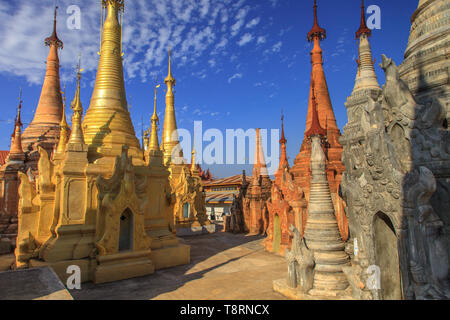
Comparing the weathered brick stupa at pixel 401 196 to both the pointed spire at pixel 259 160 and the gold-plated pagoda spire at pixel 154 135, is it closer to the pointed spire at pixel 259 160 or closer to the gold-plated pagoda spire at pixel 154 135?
the gold-plated pagoda spire at pixel 154 135

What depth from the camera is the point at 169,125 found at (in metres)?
23.9

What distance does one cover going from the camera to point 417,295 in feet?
16.3

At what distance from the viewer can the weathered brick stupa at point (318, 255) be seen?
6.90 metres

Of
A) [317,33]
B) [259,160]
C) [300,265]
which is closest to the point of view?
[300,265]

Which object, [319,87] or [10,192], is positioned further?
[319,87]

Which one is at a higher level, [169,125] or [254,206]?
[169,125]

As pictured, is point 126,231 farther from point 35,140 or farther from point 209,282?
point 35,140

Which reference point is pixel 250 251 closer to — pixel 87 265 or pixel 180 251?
pixel 180 251

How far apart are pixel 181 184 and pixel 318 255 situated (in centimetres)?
1507

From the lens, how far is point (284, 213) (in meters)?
13.6

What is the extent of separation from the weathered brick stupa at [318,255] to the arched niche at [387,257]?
89cm

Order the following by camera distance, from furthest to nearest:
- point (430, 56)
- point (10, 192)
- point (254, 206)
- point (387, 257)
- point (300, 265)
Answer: point (254, 206) → point (10, 192) → point (300, 265) → point (430, 56) → point (387, 257)

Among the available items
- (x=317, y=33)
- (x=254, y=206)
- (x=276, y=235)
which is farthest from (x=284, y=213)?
(x=317, y=33)

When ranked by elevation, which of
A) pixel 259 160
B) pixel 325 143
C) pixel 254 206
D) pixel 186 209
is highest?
pixel 325 143
